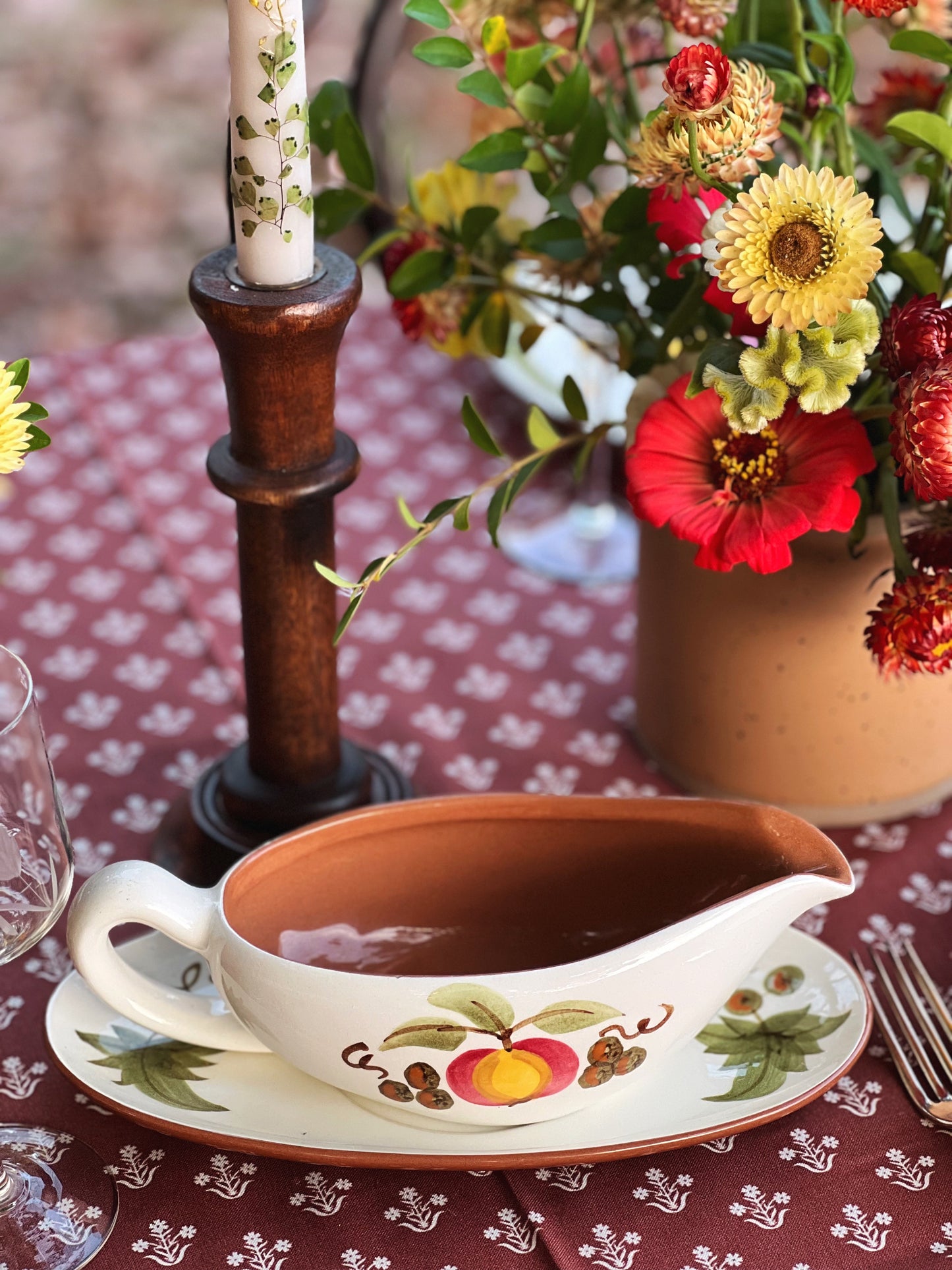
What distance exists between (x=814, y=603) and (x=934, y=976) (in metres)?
0.14

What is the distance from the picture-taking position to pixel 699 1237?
1.38 feet

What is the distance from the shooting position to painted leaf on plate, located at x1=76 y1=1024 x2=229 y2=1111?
0.44 metres

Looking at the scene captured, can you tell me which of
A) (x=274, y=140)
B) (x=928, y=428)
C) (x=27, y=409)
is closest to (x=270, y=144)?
(x=274, y=140)

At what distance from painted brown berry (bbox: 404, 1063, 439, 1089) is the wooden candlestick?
0.14 metres

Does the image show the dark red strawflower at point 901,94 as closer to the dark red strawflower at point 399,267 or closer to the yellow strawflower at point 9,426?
the dark red strawflower at point 399,267

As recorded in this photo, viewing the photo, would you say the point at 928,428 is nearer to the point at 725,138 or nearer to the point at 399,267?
the point at 725,138

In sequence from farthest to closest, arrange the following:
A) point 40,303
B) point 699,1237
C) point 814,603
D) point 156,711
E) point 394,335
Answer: point 40,303 → point 394,335 → point 156,711 → point 814,603 → point 699,1237

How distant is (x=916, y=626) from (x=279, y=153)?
0.77 ft

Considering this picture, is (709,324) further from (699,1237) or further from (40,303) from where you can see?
(40,303)

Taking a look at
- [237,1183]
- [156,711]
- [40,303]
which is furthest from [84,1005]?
[40,303]

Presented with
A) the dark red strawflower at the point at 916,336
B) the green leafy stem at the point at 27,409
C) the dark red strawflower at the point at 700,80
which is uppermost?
the dark red strawflower at the point at 700,80

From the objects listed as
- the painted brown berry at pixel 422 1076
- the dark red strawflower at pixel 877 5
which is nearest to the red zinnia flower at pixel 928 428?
the dark red strawflower at pixel 877 5

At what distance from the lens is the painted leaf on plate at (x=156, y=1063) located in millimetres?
439

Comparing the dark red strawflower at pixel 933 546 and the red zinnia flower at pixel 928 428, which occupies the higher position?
the red zinnia flower at pixel 928 428
